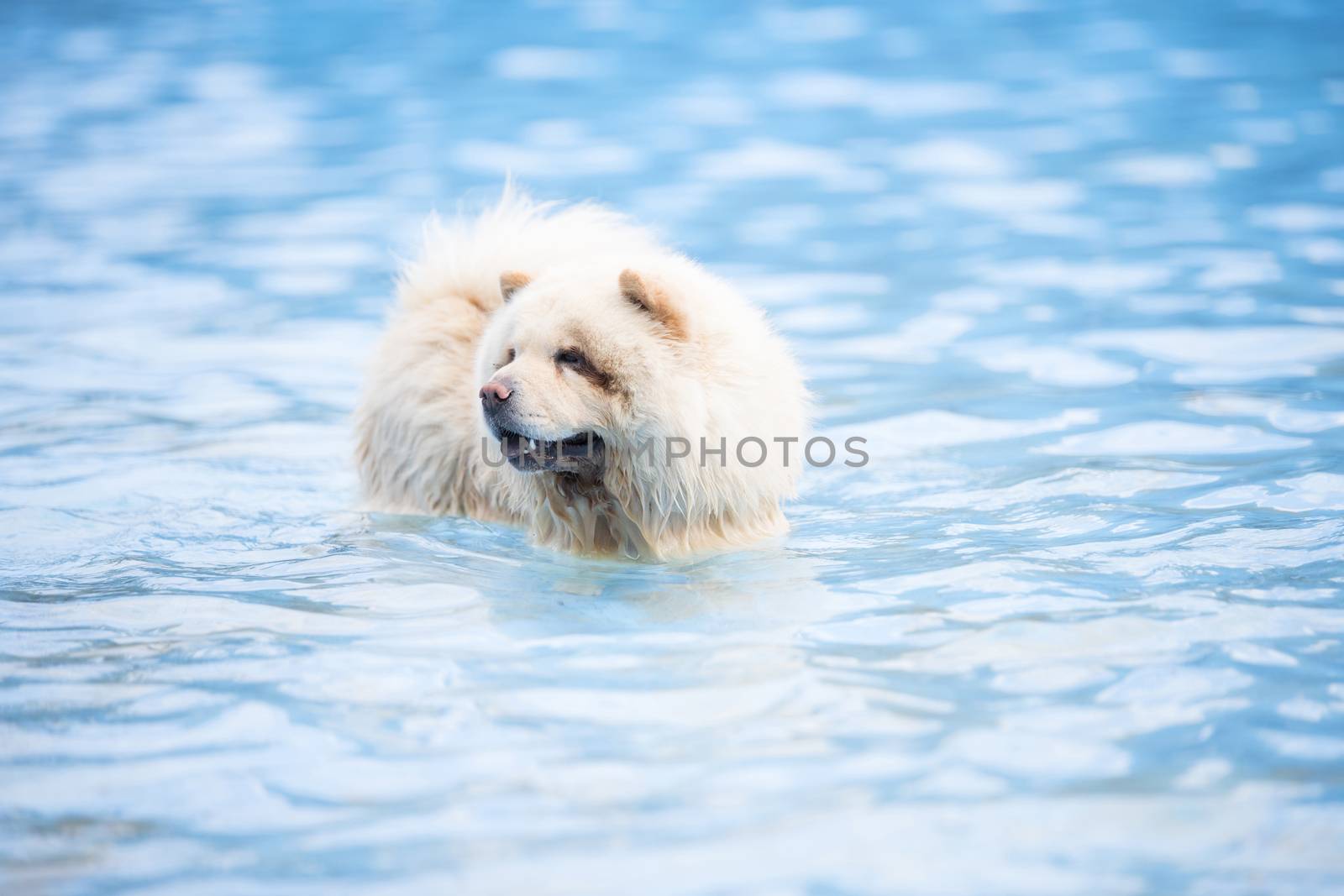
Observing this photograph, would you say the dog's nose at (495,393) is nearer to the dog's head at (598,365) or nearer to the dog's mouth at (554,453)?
the dog's head at (598,365)

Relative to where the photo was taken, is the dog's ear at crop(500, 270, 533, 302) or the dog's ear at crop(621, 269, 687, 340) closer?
the dog's ear at crop(621, 269, 687, 340)

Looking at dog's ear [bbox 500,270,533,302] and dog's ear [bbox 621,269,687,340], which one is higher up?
dog's ear [bbox 500,270,533,302]

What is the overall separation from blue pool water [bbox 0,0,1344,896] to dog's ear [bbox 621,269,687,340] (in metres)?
0.79

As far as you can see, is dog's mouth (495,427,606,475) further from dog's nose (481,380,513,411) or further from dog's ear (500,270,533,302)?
dog's ear (500,270,533,302)

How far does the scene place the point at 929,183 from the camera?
34.0ft

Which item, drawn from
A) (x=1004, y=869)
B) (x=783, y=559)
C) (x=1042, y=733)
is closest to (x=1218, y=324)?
(x=783, y=559)

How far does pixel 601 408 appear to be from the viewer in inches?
164

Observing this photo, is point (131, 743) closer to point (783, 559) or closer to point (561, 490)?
point (561, 490)

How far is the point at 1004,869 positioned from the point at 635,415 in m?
1.87

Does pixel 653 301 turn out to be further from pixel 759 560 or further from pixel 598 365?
pixel 759 560

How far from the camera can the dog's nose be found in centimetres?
393
